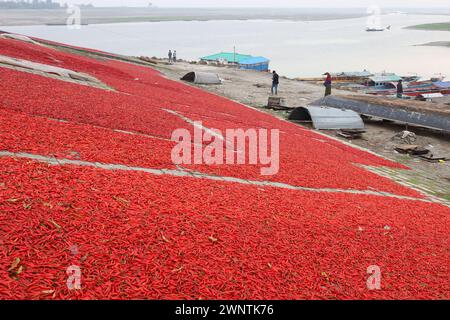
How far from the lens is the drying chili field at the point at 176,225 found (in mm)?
5879

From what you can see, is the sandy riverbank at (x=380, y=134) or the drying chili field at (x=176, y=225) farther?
the sandy riverbank at (x=380, y=134)

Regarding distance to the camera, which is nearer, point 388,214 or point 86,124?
point 388,214

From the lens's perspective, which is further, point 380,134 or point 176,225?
point 380,134

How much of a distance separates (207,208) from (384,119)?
24.4m

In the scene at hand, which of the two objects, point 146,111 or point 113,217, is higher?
point 146,111

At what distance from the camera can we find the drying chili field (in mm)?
5879

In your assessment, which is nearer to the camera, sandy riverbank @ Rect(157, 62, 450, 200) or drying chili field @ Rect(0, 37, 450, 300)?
drying chili field @ Rect(0, 37, 450, 300)

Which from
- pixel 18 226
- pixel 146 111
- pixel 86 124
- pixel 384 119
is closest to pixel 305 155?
pixel 146 111

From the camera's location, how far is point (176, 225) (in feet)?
24.0

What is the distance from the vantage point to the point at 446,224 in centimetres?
1147

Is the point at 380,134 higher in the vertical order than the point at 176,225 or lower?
lower
